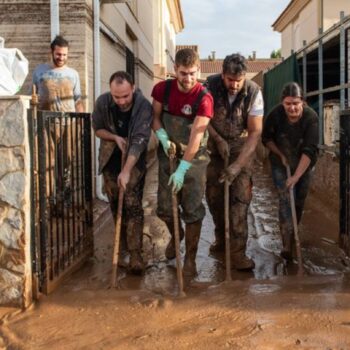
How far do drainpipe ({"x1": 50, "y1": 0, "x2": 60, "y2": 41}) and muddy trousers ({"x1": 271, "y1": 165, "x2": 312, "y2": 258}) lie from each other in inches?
142

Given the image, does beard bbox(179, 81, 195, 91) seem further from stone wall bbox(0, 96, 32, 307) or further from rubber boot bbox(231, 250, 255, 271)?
rubber boot bbox(231, 250, 255, 271)

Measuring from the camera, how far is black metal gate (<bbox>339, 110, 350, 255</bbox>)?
17.8 ft

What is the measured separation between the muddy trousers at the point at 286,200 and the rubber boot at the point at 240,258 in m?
0.51

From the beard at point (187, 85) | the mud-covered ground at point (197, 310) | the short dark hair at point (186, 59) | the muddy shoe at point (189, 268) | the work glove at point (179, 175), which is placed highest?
the short dark hair at point (186, 59)

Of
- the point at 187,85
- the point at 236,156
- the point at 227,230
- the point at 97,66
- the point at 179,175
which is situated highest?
the point at 97,66

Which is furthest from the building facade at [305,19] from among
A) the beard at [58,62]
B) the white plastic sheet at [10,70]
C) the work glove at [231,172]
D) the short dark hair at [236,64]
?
the white plastic sheet at [10,70]

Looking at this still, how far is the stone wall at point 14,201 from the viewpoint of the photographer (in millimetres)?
4062

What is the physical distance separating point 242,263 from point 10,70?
2.63 metres

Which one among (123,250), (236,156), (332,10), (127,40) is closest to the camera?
(236,156)

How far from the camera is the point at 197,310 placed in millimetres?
3992

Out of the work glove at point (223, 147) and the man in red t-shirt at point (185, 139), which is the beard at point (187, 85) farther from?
the work glove at point (223, 147)

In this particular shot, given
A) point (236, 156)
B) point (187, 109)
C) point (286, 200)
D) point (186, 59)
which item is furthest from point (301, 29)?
point (186, 59)

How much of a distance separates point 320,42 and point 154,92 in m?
5.83

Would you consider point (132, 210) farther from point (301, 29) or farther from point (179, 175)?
point (301, 29)
